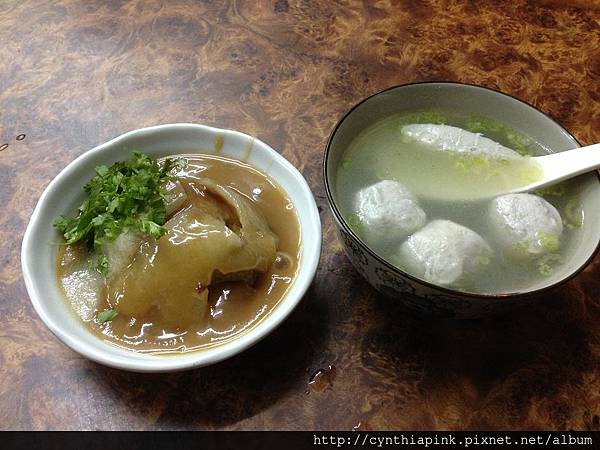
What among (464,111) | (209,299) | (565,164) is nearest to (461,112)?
(464,111)

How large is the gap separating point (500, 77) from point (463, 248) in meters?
0.94

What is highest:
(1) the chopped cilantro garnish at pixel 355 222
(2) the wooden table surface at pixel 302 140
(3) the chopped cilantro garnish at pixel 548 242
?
(3) the chopped cilantro garnish at pixel 548 242

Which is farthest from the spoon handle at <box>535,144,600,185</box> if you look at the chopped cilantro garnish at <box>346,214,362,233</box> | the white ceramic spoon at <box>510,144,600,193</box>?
the chopped cilantro garnish at <box>346,214,362,233</box>

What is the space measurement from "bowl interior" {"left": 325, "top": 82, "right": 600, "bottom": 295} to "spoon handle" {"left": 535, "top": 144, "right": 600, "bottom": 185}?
29 millimetres

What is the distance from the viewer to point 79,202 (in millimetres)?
1251

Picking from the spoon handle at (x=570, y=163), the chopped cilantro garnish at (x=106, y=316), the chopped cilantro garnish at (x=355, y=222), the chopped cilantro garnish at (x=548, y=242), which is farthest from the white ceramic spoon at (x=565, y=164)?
the chopped cilantro garnish at (x=106, y=316)

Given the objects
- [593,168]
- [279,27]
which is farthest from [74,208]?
[593,168]

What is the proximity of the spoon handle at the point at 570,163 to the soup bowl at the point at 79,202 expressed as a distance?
0.58m

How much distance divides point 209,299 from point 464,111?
83 cm

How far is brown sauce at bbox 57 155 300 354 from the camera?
108cm

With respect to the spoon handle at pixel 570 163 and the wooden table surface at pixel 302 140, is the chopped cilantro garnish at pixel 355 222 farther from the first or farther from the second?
the spoon handle at pixel 570 163

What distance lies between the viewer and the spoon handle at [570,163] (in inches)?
48.6

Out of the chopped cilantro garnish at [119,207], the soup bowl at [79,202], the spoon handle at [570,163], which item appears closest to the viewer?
the soup bowl at [79,202]

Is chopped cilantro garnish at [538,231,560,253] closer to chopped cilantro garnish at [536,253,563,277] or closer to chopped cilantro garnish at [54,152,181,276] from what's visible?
chopped cilantro garnish at [536,253,563,277]
